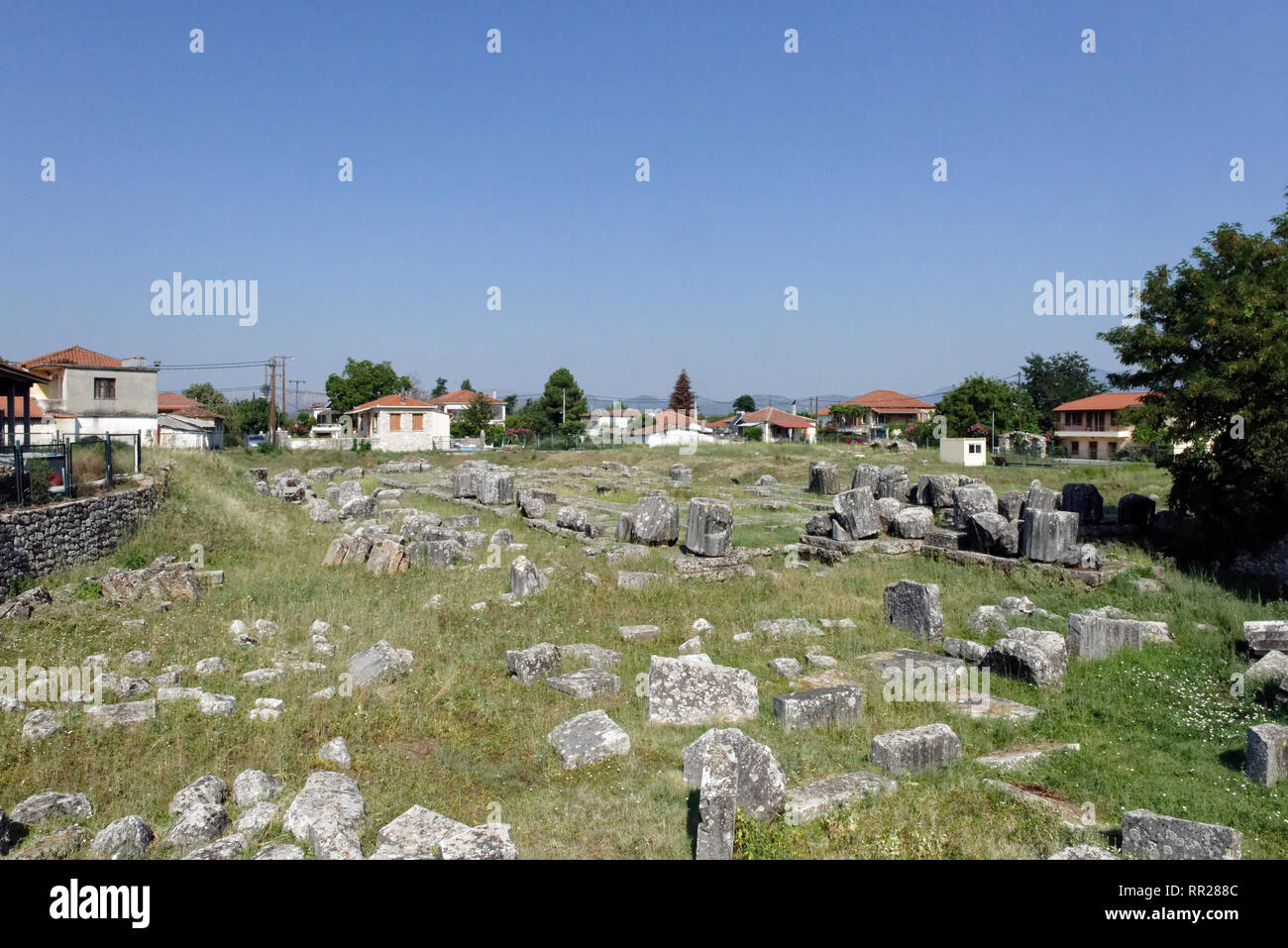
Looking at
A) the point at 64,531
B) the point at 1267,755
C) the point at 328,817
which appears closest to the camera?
the point at 328,817

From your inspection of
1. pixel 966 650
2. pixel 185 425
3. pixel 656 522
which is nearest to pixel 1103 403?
pixel 656 522

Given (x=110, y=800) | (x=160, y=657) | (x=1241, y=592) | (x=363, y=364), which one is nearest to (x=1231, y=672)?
(x=1241, y=592)

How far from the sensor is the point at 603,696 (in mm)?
8828

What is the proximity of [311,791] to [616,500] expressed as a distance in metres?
20.9

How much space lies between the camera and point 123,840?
537 cm

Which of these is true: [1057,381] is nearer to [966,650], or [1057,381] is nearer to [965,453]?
[965,453]

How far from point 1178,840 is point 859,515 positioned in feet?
39.4

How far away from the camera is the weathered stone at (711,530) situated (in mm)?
15266

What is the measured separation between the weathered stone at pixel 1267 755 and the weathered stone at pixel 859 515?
10.4m

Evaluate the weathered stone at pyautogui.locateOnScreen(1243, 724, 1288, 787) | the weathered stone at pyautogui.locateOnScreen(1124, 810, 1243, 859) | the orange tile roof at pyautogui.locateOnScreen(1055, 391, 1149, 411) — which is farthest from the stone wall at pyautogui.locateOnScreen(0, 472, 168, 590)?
the orange tile roof at pyautogui.locateOnScreen(1055, 391, 1149, 411)

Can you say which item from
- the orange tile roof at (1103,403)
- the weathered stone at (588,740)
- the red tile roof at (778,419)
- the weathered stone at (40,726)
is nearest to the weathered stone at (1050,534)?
the weathered stone at (588,740)

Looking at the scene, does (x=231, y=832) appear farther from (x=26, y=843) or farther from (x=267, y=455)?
(x=267, y=455)

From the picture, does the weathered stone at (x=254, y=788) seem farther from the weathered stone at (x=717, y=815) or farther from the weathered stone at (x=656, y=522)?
the weathered stone at (x=656, y=522)

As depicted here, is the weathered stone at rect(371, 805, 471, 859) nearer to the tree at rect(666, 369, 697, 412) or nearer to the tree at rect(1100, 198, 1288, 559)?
the tree at rect(1100, 198, 1288, 559)
